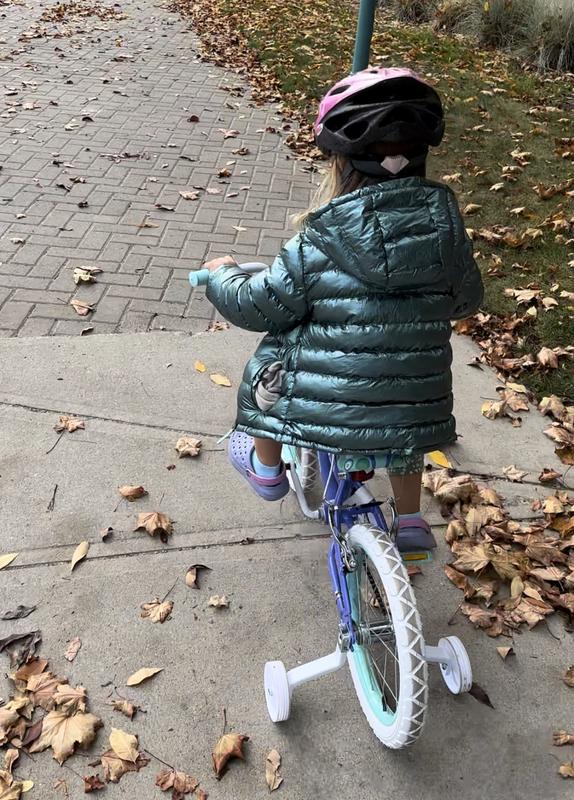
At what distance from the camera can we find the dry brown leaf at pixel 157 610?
96.7 inches

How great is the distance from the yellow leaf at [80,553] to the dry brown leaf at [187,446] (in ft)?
2.14

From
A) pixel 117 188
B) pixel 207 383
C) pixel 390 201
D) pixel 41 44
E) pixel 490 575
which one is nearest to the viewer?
pixel 390 201

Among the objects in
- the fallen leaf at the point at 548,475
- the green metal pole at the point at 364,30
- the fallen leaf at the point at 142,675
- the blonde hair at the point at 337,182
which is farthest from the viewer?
the green metal pole at the point at 364,30

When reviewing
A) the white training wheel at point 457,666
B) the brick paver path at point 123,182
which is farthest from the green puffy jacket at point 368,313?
the brick paver path at point 123,182

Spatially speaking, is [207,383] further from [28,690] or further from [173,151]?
[173,151]

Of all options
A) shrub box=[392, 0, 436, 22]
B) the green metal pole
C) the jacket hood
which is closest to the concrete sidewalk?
the jacket hood

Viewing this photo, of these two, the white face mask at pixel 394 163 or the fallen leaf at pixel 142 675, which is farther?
the fallen leaf at pixel 142 675

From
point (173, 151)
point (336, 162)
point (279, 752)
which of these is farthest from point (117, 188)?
point (279, 752)

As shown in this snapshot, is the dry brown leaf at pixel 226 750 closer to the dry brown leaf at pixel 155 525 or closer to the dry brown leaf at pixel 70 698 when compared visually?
the dry brown leaf at pixel 70 698

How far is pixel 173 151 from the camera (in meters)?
6.86

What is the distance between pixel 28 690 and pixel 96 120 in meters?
6.79

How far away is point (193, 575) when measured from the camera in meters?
2.60

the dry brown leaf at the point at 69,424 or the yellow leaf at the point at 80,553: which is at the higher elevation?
the yellow leaf at the point at 80,553

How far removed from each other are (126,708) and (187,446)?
4.26 ft
